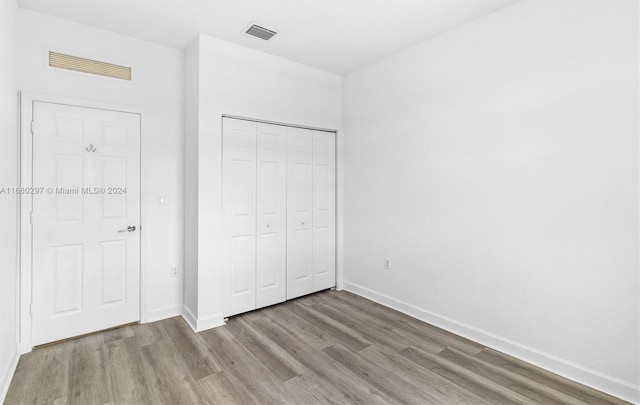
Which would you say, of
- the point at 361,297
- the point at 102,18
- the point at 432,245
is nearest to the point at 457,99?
the point at 432,245

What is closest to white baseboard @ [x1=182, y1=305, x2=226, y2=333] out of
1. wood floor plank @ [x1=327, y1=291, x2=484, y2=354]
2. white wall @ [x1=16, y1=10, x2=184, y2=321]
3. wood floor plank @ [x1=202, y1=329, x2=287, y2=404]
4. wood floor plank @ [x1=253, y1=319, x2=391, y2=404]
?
wood floor plank @ [x1=202, y1=329, x2=287, y2=404]

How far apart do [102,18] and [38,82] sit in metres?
0.75

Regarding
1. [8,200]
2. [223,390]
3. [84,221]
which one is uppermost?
[8,200]

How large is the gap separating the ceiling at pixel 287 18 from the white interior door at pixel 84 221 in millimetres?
803

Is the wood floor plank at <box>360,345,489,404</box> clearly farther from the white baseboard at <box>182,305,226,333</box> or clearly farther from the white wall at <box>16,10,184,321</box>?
the white wall at <box>16,10,184,321</box>

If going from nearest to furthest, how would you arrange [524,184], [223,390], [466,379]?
[223,390]
[466,379]
[524,184]

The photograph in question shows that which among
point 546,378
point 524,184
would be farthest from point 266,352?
point 524,184

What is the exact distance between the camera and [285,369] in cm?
237

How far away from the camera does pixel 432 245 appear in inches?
123

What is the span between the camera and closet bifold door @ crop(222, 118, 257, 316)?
3.24 meters

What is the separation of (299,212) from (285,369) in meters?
1.85

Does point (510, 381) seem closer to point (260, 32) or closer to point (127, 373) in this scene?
point (127, 373)

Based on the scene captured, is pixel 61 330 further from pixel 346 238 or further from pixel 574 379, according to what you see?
pixel 574 379

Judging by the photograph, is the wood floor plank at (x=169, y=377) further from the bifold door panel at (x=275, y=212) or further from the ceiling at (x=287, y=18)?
the ceiling at (x=287, y=18)
